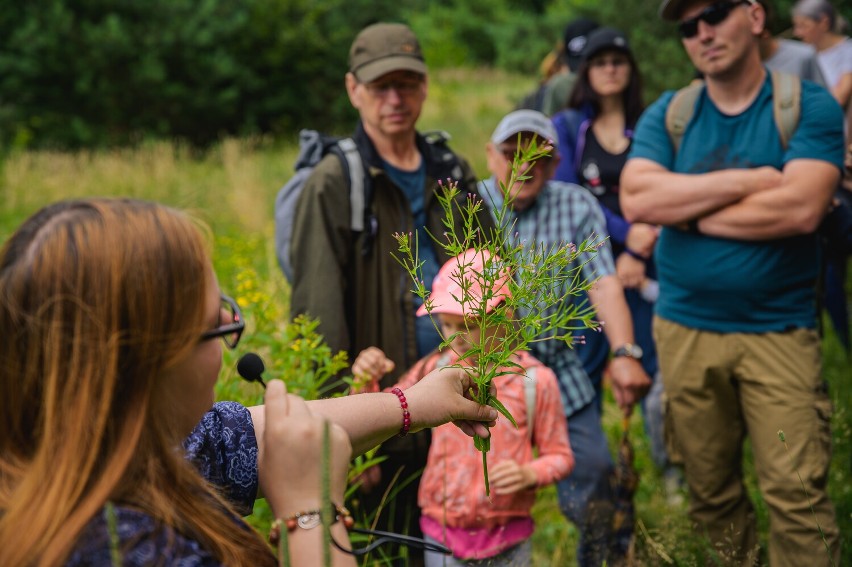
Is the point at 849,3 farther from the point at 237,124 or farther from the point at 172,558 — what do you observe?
the point at 237,124

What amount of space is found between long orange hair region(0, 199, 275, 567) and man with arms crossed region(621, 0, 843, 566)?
95.2 inches

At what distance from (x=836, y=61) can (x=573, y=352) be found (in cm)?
396

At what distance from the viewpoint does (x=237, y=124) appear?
813 inches

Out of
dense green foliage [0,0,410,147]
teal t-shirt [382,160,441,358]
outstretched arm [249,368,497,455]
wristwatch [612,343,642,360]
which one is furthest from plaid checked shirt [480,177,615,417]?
dense green foliage [0,0,410,147]

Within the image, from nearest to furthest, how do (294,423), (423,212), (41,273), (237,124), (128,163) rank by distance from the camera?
(41,273) → (294,423) → (423,212) → (128,163) → (237,124)

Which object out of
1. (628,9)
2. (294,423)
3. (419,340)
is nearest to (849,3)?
(628,9)

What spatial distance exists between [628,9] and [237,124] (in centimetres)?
1218

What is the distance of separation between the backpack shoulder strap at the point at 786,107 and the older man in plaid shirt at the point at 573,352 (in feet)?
2.57

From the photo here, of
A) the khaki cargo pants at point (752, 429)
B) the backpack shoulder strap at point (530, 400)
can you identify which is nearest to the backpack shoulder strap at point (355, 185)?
the backpack shoulder strap at point (530, 400)

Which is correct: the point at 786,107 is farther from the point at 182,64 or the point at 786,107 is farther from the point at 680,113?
the point at 182,64

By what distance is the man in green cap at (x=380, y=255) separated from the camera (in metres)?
3.32

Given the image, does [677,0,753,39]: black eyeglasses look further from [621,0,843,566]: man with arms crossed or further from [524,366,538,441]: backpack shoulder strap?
[524,366,538,441]: backpack shoulder strap

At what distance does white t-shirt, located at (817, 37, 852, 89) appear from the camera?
6.13 metres

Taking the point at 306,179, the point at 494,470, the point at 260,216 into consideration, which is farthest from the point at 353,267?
the point at 260,216
